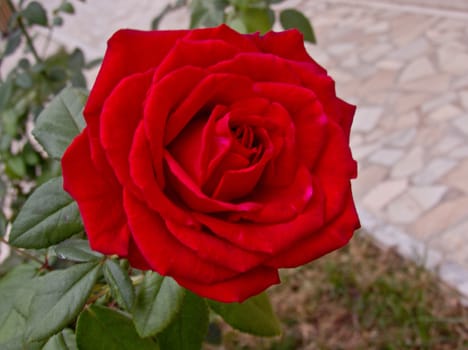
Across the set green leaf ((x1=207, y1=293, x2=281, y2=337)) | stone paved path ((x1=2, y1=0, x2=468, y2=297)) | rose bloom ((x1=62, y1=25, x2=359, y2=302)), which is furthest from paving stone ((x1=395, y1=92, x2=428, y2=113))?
rose bloom ((x1=62, y1=25, x2=359, y2=302))

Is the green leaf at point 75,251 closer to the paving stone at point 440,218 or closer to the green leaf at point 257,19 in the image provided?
the green leaf at point 257,19

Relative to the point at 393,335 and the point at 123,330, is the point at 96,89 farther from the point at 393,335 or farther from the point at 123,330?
the point at 393,335

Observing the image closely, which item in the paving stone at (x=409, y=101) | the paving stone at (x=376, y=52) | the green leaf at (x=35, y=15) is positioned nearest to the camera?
the green leaf at (x=35, y=15)

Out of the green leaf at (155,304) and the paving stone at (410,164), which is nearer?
the green leaf at (155,304)

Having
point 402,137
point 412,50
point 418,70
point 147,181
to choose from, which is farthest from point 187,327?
point 412,50

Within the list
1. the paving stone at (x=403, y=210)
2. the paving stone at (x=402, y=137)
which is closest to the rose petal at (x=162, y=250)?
the paving stone at (x=403, y=210)

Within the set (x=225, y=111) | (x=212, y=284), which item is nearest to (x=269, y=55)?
(x=225, y=111)

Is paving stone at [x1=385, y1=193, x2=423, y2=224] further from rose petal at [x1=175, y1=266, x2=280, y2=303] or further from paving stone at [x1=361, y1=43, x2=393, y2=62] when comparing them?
rose petal at [x1=175, y1=266, x2=280, y2=303]

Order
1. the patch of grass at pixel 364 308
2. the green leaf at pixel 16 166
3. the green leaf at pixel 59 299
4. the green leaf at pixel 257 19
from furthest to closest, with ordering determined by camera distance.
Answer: the patch of grass at pixel 364 308
the green leaf at pixel 16 166
the green leaf at pixel 257 19
the green leaf at pixel 59 299
